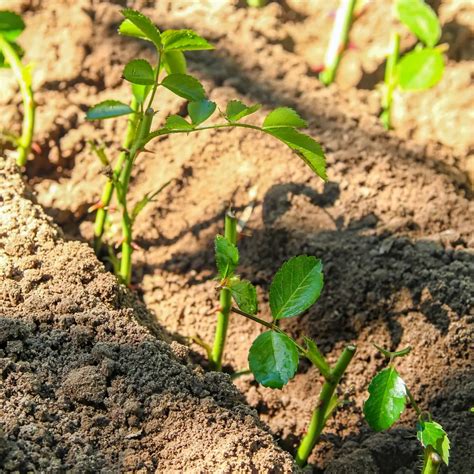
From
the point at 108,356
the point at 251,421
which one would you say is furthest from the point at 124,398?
the point at 251,421

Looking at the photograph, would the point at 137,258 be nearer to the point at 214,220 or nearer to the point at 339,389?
the point at 214,220

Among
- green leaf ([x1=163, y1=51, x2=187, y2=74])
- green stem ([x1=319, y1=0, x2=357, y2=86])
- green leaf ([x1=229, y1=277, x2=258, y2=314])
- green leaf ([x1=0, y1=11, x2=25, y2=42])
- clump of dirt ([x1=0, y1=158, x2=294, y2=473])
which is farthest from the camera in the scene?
green stem ([x1=319, y1=0, x2=357, y2=86])

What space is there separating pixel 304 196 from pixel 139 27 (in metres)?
0.63

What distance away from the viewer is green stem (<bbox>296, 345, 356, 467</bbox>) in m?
1.12

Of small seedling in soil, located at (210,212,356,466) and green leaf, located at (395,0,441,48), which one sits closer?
small seedling in soil, located at (210,212,356,466)

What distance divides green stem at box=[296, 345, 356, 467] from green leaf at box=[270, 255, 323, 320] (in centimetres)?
10

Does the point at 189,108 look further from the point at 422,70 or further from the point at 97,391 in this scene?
the point at 422,70

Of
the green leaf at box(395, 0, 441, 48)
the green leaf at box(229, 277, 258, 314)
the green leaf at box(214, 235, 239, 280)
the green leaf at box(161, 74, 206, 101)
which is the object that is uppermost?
the green leaf at box(395, 0, 441, 48)

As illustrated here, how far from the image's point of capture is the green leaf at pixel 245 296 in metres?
1.10

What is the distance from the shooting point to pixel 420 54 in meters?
1.85

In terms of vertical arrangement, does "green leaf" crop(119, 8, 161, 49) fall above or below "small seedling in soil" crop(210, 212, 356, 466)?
above

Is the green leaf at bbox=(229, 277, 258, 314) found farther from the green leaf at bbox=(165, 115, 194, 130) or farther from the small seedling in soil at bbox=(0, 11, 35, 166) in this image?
the small seedling in soil at bbox=(0, 11, 35, 166)

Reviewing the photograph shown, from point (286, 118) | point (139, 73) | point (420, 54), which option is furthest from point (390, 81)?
point (139, 73)

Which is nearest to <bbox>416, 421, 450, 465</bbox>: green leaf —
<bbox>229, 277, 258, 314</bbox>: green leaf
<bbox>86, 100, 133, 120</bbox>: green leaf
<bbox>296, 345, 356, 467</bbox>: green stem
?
<bbox>296, 345, 356, 467</bbox>: green stem
